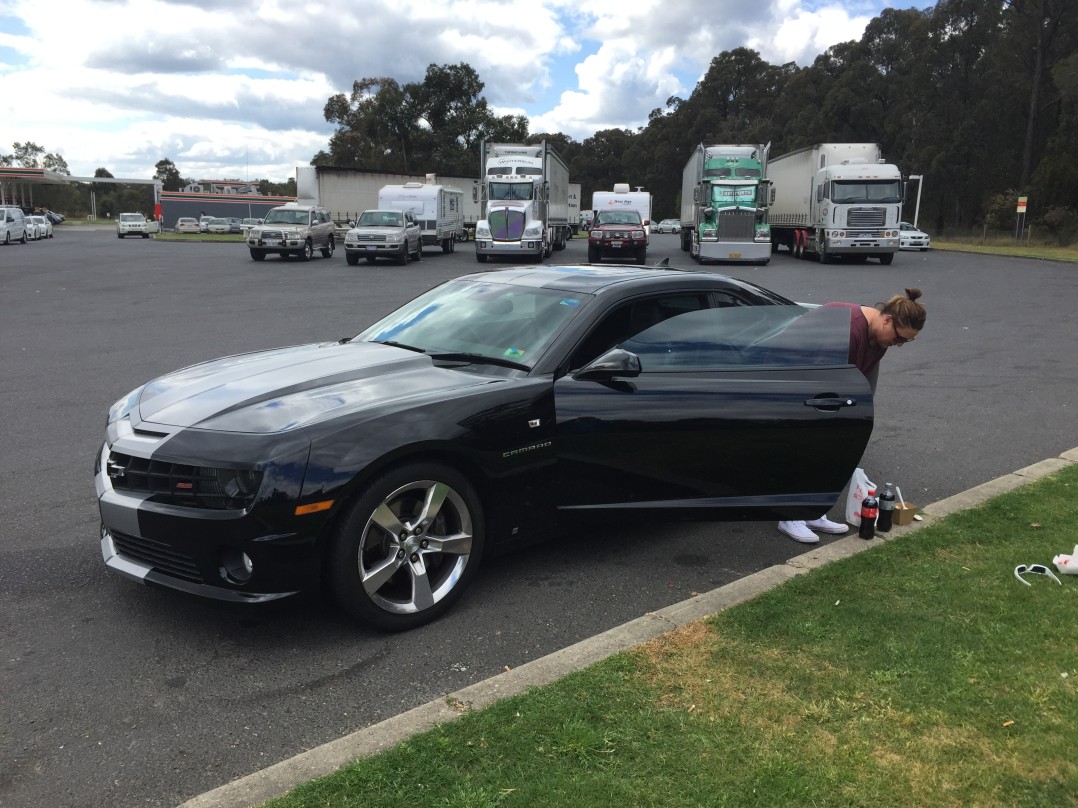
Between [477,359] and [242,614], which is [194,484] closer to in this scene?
[242,614]

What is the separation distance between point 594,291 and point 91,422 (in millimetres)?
4848

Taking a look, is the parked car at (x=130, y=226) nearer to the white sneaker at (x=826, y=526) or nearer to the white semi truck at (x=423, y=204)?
the white semi truck at (x=423, y=204)

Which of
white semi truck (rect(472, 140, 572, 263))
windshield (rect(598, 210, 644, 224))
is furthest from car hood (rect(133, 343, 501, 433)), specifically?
windshield (rect(598, 210, 644, 224))

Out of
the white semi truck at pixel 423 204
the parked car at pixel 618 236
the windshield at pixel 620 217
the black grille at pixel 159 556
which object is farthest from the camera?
the white semi truck at pixel 423 204

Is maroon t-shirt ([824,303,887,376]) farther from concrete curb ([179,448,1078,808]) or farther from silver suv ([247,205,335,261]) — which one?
silver suv ([247,205,335,261])

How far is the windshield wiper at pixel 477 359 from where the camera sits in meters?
4.26

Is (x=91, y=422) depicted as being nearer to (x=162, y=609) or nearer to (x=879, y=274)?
(x=162, y=609)

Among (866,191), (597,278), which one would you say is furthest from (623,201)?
(597,278)

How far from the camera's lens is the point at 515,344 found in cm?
444

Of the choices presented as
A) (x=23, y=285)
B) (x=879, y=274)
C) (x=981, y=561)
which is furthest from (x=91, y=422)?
(x=879, y=274)

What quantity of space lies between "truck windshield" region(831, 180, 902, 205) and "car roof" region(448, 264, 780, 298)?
2744 cm

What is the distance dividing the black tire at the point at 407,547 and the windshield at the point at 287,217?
2768 centimetres

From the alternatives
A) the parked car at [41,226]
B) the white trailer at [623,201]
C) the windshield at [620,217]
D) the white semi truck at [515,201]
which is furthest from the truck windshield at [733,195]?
the parked car at [41,226]

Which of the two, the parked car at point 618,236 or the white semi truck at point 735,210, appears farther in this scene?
the parked car at point 618,236
